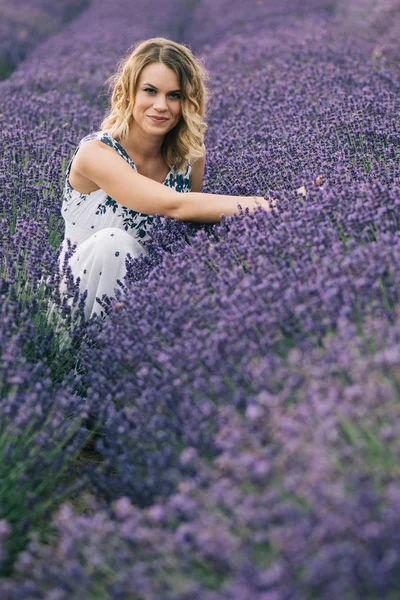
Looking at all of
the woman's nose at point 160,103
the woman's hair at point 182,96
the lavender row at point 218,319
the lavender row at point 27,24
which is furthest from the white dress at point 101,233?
the lavender row at point 27,24

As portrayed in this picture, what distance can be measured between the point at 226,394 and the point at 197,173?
2.07m

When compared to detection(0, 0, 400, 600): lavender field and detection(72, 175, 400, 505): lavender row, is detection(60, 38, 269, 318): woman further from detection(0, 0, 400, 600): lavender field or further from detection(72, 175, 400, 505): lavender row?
detection(72, 175, 400, 505): lavender row

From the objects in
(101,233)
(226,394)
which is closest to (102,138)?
(101,233)

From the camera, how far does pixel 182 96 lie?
11.1ft

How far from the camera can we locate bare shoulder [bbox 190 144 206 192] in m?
3.60

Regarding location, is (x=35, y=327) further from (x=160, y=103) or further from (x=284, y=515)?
(x=284, y=515)

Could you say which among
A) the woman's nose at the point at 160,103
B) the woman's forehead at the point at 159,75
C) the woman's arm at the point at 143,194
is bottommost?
the woman's arm at the point at 143,194

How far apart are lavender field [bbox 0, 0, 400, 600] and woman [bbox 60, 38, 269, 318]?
0.13m

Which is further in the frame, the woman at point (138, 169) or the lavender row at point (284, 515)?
the woman at point (138, 169)

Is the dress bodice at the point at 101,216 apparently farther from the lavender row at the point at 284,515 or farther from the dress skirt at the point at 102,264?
the lavender row at the point at 284,515

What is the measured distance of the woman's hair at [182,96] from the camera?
10.8 feet

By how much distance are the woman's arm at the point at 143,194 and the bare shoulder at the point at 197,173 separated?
0.56 metres

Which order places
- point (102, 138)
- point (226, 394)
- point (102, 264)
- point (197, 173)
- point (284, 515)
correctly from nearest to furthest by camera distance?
point (284, 515) → point (226, 394) → point (102, 264) → point (102, 138) → point (197, 173)

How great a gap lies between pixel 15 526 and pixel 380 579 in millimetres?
1009
